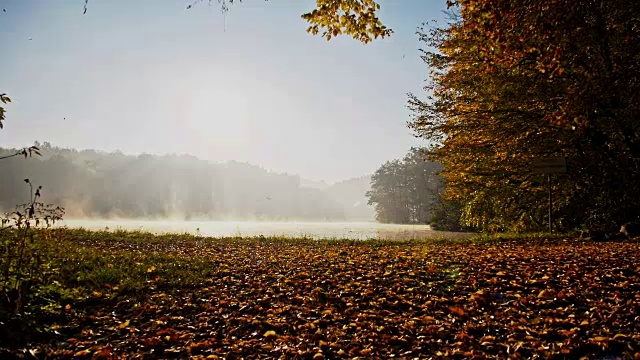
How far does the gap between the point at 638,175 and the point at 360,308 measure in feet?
42.4

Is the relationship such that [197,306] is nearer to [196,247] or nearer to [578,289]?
[578,289]

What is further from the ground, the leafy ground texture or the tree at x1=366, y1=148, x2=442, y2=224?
the tree at x1=366, y1=148, x2=442, y2=224

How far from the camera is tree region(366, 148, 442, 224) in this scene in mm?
58062

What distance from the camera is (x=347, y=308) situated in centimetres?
496

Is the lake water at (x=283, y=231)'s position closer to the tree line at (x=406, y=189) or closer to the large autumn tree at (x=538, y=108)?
the large autumn tree at (x=538, y=108)

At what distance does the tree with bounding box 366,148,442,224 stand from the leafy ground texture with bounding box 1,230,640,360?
49926 mm

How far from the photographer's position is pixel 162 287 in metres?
5.89

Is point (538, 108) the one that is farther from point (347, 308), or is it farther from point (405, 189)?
point (405, 189)

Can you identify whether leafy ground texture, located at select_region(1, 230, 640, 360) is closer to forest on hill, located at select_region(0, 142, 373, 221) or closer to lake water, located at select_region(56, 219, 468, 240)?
lake water, located at select_region(56, 219, 468, 240)

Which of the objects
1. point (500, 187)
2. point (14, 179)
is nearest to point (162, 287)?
point (500, 187)

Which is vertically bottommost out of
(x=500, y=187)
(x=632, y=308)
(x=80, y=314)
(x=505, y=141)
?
(x=80, y=314)

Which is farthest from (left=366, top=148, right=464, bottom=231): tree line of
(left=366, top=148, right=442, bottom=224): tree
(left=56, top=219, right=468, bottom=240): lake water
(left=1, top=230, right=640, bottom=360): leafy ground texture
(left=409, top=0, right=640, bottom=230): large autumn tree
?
(left=1, top=230, right=640, bottom=360): leafy ground texture

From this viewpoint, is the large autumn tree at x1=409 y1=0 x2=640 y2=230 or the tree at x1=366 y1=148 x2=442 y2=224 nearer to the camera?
the large autumn tree at x1=409 y1=0 x2=640 y2=230

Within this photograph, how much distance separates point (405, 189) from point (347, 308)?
2359 inches
